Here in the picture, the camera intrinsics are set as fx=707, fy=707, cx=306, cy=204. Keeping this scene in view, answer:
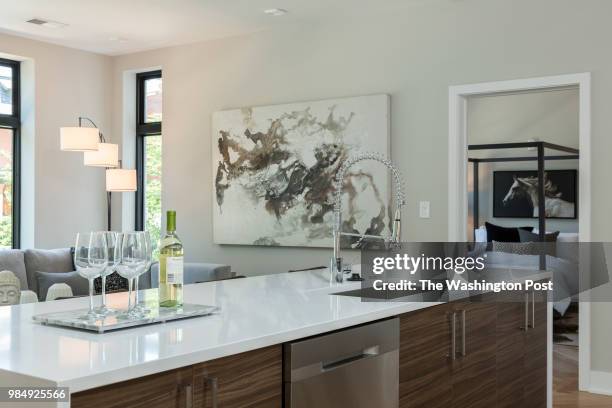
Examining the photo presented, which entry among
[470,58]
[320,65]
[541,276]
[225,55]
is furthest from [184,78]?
[541,276]

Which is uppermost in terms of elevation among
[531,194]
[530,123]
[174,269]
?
[530,123]

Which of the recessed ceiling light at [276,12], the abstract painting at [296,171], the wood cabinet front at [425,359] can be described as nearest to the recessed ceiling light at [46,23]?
the abstract painting at [296,171]

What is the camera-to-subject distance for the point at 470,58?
4.89 metres

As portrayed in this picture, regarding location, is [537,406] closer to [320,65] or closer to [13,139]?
[320,65]

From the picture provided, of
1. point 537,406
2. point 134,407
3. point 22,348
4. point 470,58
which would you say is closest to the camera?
point 134,407

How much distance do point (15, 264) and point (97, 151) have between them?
3.71 ft

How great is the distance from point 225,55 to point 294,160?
1226 mm

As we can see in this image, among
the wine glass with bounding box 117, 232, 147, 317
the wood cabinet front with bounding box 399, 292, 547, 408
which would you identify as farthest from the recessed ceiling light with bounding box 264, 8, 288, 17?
the wine glass with bounding box 117, 232, 147, 317

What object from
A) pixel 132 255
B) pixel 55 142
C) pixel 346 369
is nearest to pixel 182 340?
pixel 132 255

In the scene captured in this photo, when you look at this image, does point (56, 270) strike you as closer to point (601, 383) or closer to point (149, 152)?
point (149, 152)

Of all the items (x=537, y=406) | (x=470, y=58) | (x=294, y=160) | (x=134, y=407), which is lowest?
(x=537, y=406)

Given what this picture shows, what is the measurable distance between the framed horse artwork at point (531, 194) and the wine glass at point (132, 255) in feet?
21.9

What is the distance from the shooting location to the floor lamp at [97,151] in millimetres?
5199

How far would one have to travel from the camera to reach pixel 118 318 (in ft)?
5.66
